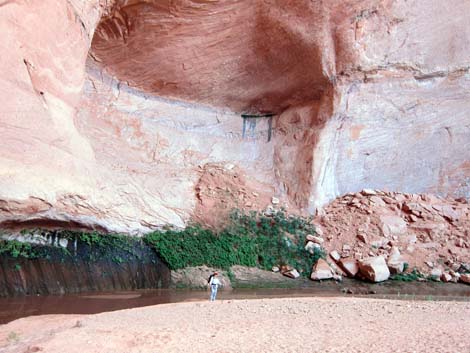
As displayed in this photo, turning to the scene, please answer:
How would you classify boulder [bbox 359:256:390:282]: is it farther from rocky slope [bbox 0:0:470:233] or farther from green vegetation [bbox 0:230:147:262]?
green vegetation [bbox 0:230:147:262]

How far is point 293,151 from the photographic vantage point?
11.6m

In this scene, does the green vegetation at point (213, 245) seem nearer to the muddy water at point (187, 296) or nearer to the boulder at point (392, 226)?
the muddy water at point (187, 296)

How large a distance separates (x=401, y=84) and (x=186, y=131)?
21.8ft

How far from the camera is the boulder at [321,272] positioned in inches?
354

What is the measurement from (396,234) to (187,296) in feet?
19.9

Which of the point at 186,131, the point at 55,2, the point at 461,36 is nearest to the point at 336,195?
the point at 186,131

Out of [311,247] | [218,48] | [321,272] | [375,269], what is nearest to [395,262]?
[375,269]

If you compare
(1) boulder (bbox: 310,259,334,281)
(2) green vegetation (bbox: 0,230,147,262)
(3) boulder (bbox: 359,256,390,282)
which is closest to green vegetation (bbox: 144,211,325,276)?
(1) boulder (bbox: 310,259,334,281)

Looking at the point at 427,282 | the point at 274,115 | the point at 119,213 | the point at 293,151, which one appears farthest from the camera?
the point at 274,115

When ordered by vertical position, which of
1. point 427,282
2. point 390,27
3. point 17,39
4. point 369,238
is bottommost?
point 427,282

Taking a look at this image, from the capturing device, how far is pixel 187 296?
7109mm

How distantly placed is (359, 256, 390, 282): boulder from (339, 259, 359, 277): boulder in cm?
14

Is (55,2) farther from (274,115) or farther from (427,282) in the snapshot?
(427,282)

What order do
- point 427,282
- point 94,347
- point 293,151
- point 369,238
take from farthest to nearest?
point 293,151, point 369,238, point 427,282, point 94,347
